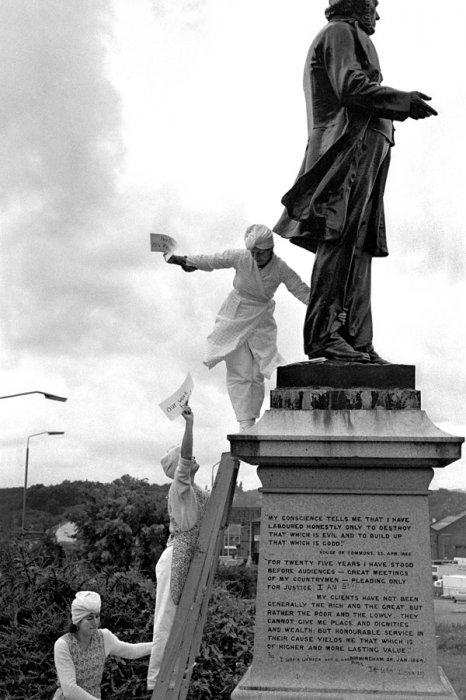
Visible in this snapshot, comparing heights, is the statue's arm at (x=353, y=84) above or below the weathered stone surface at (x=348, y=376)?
above

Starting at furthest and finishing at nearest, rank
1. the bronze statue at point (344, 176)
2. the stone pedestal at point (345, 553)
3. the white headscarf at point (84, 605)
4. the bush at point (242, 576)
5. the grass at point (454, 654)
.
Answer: the bush at point (242, 576), the grass at point (454, 654), the bronze statue at point (344, 176), the white headscarf at point (84, 605), the stone pedestal at point (345, 553)

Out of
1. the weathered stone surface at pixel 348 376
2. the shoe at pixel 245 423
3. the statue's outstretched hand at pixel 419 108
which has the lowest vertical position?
the shoe at pixel 245 423

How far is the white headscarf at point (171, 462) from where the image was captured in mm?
7438

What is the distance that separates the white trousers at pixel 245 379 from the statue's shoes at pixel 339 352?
4.19 feet

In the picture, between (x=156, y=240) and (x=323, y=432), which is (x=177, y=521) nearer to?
(x=323, y=432)

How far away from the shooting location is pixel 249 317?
8219mm

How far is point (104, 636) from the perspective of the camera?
6898mm

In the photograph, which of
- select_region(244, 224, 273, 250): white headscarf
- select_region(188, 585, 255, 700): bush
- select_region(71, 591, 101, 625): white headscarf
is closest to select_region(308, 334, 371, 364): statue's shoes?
select_region(244, 224, 273, 250): white headscarf

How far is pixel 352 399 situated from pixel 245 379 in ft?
6.25

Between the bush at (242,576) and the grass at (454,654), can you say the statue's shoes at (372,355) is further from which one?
the bush at (242,576)

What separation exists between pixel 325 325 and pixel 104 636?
114 inches

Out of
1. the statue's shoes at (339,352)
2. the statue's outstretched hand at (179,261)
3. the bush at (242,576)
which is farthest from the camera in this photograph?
the bush at (242,576)

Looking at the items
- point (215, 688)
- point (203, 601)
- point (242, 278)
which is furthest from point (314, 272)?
point (215, 688)

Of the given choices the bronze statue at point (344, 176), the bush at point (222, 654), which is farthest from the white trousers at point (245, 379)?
the bush at point (222, 654)
